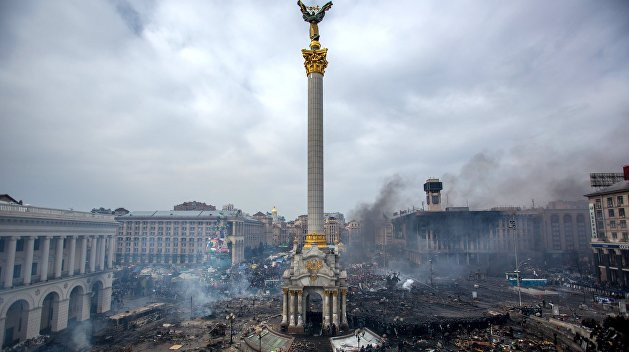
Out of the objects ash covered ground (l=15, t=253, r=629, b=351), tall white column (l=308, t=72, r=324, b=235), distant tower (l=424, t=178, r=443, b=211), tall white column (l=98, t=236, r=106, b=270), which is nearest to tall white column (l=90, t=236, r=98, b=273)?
tall white column (l=98, t=236, r=106, b=270)

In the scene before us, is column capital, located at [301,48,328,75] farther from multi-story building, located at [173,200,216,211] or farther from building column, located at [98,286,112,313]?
multi-story building, located at [173,200,216,211]

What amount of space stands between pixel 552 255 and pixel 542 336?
294 feet

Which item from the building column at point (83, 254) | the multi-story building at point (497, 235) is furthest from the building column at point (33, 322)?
the multi-story building at point (497, 235)

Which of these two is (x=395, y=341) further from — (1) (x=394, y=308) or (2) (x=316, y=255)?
(1) (x=394, y=308)

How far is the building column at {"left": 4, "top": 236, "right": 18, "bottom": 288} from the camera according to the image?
115 feet

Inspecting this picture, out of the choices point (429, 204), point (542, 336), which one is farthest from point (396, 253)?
point (542, 336)

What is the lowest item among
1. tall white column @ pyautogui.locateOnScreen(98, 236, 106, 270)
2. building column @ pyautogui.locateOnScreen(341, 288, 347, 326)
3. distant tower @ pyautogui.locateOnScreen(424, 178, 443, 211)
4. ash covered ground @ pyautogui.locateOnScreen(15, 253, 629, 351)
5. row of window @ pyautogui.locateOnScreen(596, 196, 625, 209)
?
ash covered ground @ pyautogui.locateOnScreen(15, 253, 629, 351)

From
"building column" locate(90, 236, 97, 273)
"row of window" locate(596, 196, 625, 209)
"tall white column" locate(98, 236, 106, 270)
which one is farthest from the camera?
"row of window" locate(596, 196, 625, 209)

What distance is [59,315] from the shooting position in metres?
42.4

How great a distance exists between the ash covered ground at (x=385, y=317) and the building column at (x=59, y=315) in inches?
52.4

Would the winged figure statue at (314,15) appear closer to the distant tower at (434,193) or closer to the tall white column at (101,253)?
the tall white column at (101,253)

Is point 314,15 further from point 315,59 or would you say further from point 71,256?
point 71,256

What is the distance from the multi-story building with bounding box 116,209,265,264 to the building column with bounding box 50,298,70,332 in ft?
212

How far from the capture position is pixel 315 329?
37.8 m
